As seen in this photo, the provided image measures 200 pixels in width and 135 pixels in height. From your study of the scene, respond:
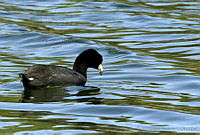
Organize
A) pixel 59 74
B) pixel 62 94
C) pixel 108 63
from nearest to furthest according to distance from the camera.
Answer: pixel 62 94
pixel 59 74
pixel 108 63

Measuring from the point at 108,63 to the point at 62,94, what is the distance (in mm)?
4693

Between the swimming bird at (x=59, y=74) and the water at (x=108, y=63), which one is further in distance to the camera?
the swimming bird at (x=59, y=74)

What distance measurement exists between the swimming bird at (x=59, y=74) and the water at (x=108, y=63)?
168 millimetres

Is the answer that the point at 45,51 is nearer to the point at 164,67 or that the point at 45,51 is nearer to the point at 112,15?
the point at 164,67

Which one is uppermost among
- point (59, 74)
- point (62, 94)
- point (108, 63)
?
point (59, 74)

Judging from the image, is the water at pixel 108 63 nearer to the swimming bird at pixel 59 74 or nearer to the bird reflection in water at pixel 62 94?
the bird reflection in water at pixel 62 94

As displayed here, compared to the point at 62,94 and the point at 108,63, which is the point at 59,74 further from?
the point at 108,63

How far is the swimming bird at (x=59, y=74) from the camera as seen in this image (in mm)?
11867

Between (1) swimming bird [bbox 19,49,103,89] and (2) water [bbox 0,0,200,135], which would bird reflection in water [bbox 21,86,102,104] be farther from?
(1) swimming bird [bbox 19,49,103,89]

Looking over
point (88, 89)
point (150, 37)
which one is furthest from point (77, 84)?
point (150, 37)

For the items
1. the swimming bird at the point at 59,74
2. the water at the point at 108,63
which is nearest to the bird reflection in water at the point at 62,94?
the water at the point at 108,63

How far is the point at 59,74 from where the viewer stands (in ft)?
40.4

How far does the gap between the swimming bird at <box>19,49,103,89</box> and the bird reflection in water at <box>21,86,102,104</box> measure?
0.47 feet

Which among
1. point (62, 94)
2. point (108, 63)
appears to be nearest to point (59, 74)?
point (62, 94)
